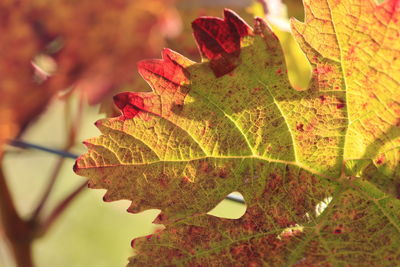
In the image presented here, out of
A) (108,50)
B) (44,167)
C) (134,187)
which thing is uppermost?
(134,187)

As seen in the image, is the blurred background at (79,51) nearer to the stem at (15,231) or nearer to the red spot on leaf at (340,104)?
the stem at (15,231)

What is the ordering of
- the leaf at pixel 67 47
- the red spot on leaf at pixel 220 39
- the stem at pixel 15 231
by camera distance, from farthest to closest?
1. the leaf at pixel 67 47
2. the stem at pixel 15 231
3. the red spot on leaf at pixel 220 39

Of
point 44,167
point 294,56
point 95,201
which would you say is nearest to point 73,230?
point 95,201

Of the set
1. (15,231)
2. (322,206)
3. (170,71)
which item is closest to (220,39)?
(170,71)

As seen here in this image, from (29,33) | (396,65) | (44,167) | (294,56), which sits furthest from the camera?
(44,167)

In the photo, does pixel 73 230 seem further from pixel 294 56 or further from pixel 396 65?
pixel 396 65

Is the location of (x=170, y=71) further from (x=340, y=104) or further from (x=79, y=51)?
(x=79, y=51)

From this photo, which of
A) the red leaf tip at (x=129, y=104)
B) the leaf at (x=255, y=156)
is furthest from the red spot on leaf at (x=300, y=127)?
the red leaf tip at (x=129, y=104)

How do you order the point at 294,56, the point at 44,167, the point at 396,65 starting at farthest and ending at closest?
the point at 44,167, the point at 294,56, the point at 396,65
